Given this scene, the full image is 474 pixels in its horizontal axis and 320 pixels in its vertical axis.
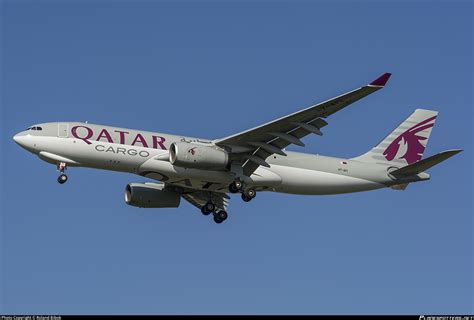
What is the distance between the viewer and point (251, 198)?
50156mm

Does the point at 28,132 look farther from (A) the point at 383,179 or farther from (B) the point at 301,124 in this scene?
(A) the point at 383,179

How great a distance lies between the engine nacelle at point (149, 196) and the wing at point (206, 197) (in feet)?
2.23

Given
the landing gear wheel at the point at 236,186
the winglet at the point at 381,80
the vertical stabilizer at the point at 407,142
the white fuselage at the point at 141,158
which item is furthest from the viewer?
the vertical stabilizer at the point at 407,142

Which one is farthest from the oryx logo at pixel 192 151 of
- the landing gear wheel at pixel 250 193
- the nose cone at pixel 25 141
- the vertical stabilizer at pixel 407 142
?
the vertical stabilizer at pixel 407 142

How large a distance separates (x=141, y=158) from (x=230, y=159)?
4330 millimetres

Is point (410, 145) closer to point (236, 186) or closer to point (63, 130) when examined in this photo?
point (236, 186)

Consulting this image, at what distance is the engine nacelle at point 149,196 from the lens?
54.0m

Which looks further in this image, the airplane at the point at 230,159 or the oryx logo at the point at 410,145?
the oryx logo at the point at 410,145

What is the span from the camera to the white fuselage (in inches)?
1911

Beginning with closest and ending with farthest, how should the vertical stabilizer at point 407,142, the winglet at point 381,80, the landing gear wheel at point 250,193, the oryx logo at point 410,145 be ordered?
the winglet at point 381,80
the landing gear wheel at point 250,193
the vertical stabilizer at point 407,142
the oryx logo at point 410,145

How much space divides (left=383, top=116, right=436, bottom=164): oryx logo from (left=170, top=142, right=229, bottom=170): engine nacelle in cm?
1064

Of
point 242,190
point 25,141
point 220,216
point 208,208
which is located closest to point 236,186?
point 242,190

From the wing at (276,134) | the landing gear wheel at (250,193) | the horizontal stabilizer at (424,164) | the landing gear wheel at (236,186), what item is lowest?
the landing gear wheel at (250,193)

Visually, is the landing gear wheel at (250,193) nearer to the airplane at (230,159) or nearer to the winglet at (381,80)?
the airplane at (230,159)
